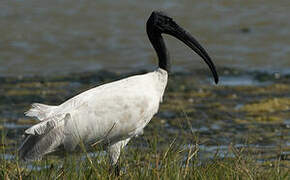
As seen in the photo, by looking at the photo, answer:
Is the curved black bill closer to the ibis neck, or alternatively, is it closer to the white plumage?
the ibis neck

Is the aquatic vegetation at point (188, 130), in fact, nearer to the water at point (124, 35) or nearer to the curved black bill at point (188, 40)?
the curved black bill at point (188, 40)

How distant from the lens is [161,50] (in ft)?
20.8

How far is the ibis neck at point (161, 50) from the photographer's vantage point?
625 cm

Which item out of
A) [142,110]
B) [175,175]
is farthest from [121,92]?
[175,175]

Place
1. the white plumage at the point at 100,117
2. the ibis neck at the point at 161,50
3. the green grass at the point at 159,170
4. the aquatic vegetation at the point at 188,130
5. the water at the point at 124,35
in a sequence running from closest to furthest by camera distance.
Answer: the green grass at the point at 159,170
the aquatic vegetation at the point at 188,130
the white plumage at the point at 100,117
the ibis neck at the point at 161,50
the water at the point at 124,35

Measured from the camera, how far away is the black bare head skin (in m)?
6.27

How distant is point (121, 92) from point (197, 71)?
6438mm

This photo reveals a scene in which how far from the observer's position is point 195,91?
1071cm

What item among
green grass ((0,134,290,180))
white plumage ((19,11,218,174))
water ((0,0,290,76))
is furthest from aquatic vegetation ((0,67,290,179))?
water ((0,0,290,76))

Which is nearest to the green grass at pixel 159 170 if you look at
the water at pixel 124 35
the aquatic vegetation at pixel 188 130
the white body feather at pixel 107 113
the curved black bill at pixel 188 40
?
the aquatic vegetation at pixel 188 130

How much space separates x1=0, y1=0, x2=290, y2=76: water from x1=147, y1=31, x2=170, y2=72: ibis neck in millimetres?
5943

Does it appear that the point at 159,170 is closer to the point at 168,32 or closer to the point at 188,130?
the point at 168,32

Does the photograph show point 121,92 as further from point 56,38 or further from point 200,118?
point 56,38

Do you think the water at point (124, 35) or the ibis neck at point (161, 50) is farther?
the water at point (124, 35)
